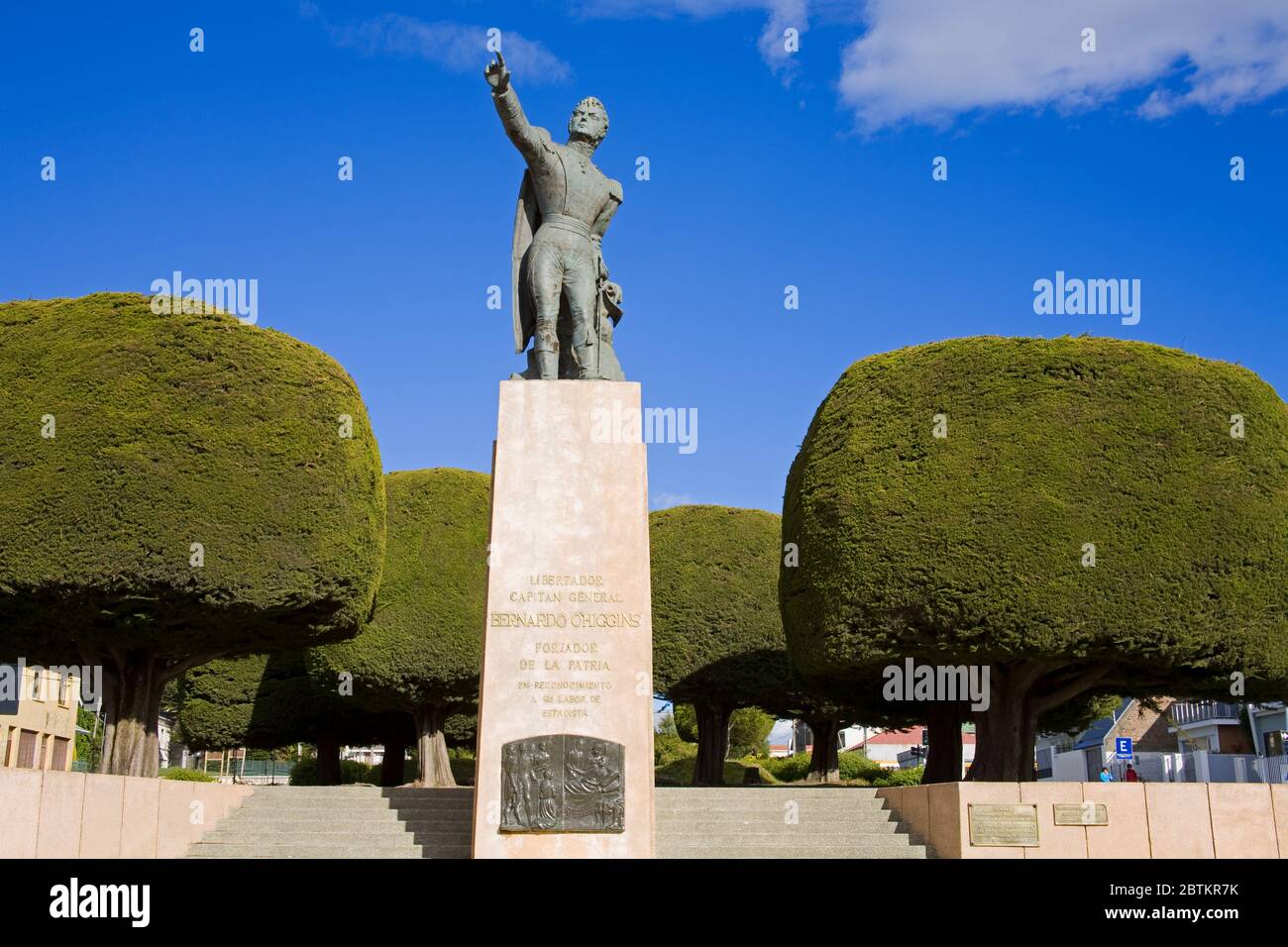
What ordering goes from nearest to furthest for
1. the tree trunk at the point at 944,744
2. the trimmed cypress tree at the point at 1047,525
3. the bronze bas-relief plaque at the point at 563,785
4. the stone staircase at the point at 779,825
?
the bronze bas-relief plaque at the point at 563,785
the stone staircase at the point at 779,825
the trimmed cypress tree at the point at 1047,525
the tree trunk at the point at 944,744

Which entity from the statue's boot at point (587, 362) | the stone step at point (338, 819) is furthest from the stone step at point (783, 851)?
the statue's boot at point (587, 362)

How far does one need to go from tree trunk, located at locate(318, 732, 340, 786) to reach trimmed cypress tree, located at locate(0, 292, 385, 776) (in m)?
14.6

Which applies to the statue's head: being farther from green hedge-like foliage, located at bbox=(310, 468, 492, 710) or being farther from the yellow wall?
the yellow wall

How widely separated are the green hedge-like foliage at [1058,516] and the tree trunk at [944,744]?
359 centimetres

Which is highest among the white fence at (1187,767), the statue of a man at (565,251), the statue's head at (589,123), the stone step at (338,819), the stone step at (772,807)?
the statue's head at (589,123)

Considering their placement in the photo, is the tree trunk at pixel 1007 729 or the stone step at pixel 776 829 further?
the tree trunk at pixel 1007 729

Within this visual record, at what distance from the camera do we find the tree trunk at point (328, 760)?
116 feet

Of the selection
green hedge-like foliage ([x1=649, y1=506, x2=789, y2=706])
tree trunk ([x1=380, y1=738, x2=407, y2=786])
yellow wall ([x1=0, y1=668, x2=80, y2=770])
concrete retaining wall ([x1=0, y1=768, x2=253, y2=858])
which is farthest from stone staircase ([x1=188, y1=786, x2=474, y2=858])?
yellow wall ([x1=0, y1=668, x2=80, y2=770])

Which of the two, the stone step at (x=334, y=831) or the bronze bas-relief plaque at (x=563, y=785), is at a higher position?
the bronze bas-relief plaque at (x=563, y=785)

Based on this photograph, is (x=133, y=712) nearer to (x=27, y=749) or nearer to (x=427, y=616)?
(x=427, y=616)

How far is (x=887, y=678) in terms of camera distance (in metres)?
22.4

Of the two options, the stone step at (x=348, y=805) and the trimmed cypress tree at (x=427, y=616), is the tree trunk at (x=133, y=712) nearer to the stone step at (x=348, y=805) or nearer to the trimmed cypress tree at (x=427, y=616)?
the stone step at (x=348, y=805)

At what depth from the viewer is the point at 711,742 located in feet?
111

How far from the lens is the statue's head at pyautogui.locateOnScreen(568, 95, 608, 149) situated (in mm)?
14875
